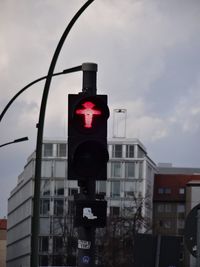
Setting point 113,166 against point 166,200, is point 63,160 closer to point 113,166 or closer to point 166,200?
point 113,166

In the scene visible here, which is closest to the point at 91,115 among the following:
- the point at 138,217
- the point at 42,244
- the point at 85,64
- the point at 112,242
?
the point at 85,64

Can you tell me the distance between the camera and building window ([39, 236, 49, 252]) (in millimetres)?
132500

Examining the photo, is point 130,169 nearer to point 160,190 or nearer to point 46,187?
point 46,187

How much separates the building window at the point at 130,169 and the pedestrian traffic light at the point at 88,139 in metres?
130

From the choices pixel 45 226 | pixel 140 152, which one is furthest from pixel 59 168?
pixel 140 152

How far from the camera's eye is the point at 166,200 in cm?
15612

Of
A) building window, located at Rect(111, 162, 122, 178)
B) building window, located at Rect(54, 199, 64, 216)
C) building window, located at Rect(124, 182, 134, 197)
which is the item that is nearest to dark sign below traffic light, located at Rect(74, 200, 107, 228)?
building window, located at Rect(54, 199, 64, 216)

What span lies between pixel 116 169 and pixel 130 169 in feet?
6.95

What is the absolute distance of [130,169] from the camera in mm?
140125

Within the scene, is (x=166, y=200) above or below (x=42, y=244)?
above

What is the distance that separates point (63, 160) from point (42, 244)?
13874 mm

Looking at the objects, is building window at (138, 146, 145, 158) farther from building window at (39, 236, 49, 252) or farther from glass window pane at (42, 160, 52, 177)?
building window at (39, 236, 49, 252)

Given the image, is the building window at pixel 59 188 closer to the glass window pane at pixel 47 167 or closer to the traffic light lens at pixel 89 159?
the glass window pane at pixel 47 167

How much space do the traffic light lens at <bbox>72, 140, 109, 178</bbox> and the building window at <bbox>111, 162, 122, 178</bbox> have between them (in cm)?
12970
